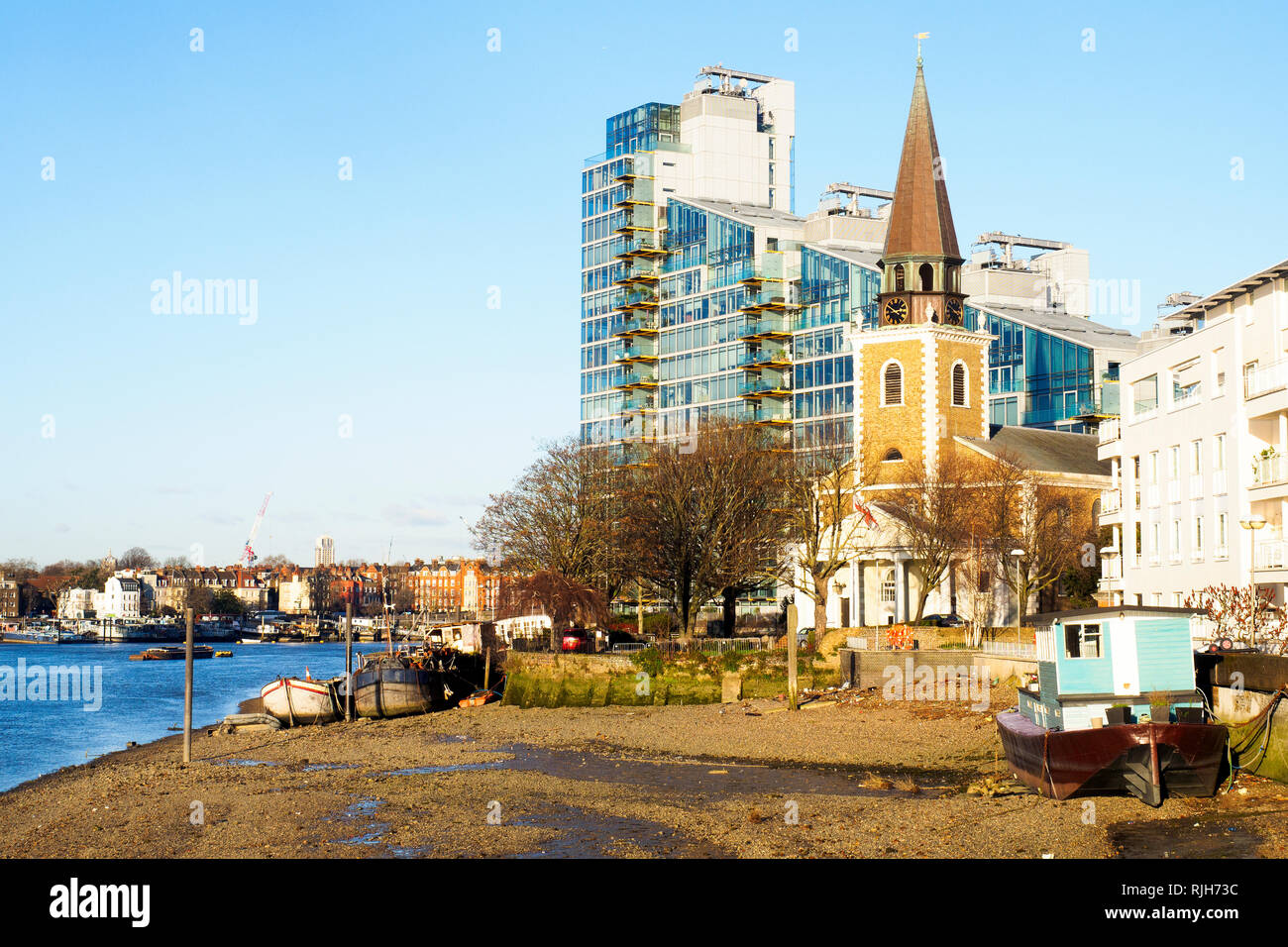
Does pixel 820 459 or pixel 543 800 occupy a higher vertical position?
pixel 820 459

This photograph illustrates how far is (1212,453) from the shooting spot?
44.8 metres

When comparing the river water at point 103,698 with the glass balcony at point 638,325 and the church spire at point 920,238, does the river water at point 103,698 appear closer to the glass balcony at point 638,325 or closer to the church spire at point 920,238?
the glass balcony at point 638,325

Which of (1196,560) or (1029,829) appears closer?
(1029,829)

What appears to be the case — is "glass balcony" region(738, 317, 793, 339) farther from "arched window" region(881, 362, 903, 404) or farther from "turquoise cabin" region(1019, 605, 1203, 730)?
"turquoise cabin" region(1019, 605, 1203, 730)

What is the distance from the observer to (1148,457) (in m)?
51.7

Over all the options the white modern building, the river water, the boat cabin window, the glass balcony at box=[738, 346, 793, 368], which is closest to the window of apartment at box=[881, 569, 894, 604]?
the white modern building

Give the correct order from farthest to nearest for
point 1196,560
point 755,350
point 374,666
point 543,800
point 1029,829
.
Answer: point 755,350 < point 374,666 < point 1196,560 < point 543,800 < point 1029,829

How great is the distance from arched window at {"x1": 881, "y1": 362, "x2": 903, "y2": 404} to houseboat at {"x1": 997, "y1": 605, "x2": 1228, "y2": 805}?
5315 cm

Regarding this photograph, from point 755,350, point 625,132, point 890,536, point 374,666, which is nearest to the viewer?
point 374,666

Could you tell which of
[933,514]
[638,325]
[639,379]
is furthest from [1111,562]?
[638,325]

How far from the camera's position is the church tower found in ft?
260

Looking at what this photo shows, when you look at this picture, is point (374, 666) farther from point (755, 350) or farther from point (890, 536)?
point (755, 350)
